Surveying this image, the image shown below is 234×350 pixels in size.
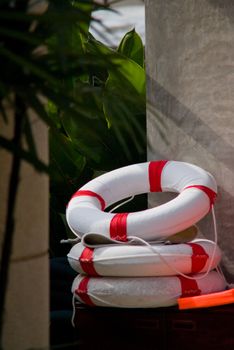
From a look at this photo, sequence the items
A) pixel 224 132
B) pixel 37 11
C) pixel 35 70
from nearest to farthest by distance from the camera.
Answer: pixel 35 70 → pixel 37 11 → pixel 224 132

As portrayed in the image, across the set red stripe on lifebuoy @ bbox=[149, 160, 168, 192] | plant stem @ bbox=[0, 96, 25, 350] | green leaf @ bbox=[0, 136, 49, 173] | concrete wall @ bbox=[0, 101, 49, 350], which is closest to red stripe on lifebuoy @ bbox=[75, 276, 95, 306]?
red stripe on lifebuoy @ bbox=[149, 160, 168, 192]

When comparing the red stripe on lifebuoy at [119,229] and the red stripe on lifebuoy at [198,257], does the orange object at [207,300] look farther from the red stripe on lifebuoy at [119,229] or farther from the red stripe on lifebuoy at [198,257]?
the red stripe on lifebuoy at [119,229]

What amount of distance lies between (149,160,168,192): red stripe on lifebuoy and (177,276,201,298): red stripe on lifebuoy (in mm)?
575

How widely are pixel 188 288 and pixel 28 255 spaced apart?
1.52 m

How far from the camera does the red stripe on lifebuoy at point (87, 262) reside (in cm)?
346

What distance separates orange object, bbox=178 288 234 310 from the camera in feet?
10.9

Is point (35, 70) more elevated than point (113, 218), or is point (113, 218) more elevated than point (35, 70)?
point (35, 70)

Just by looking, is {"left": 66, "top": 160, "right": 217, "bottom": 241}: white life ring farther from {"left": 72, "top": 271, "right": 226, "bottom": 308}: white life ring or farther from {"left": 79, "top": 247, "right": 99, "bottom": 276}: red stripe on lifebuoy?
{"left": 72, "top": 271, "right": 226, "bottom": 308}: white life ring

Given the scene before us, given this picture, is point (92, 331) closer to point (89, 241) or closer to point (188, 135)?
point (89, 241)

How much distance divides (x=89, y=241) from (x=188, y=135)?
758mm

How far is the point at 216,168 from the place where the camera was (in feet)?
12.6

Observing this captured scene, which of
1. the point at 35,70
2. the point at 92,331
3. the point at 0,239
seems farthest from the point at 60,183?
the point at 35,70


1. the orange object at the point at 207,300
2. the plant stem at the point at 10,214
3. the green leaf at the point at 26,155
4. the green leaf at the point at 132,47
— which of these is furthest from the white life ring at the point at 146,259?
the green leaf at the point at 132,47

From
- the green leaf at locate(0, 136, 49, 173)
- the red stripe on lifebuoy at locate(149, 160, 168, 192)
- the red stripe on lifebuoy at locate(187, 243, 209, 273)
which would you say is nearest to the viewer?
→ the green leaf at locate(0, 136, 49, 173)
